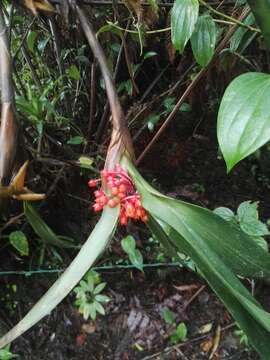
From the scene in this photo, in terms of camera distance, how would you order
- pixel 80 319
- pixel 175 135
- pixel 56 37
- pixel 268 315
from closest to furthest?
pixel 268 315
pixel 56 37
pixel 80 319
pixel 175 135

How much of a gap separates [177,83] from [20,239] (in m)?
0.51

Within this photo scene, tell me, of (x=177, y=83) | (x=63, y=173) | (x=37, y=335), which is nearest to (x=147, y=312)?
(x=37, y=335)

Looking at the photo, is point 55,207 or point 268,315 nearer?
point 268,315

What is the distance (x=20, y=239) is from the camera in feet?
3.63

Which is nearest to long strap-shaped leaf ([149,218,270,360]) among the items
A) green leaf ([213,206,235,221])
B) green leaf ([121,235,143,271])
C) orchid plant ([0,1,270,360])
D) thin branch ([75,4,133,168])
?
orchid plant ([0,1,270,360])

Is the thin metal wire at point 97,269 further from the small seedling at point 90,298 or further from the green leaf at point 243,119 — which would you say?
the green leaf at point 243,119

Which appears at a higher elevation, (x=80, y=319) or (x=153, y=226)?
(x=153, y=226)

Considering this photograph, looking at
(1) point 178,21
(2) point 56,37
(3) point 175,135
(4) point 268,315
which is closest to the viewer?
(4) point 268,315

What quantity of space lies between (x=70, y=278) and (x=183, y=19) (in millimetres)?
376

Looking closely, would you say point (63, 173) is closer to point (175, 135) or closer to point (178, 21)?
point (175, 135)

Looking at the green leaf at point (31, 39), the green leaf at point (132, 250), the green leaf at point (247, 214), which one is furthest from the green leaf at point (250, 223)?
the green leaf at point (31, 39)

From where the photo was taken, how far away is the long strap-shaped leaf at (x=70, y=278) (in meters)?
0.47

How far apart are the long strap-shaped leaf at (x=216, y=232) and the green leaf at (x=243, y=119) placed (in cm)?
6

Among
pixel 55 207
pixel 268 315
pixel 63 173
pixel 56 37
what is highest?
pixel 56 37
